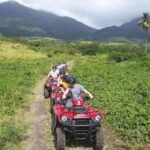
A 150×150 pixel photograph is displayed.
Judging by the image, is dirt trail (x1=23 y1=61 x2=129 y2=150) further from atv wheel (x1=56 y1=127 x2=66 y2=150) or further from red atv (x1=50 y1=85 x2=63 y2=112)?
red atv (x1=50 y1=85 x2=63 y2=112)

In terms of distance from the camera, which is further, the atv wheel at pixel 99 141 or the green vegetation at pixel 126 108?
the green vegetation at pixel 126 108

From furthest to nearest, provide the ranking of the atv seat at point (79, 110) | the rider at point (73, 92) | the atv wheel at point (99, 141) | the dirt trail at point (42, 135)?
the rider at point (73, 92) < the dirt trail at point (42, 135) < the atv seat at point (79, 110) < the atv wheel at point (99, 141)

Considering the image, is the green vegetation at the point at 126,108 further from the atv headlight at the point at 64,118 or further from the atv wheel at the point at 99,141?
the atv headlight at the point at 64,118

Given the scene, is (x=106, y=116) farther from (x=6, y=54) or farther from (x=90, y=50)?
(x=90, y=50)

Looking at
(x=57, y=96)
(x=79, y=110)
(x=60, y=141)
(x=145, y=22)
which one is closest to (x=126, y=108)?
(x=57, y=96)

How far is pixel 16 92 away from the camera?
2714 centimetres

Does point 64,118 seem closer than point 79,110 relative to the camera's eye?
Yes

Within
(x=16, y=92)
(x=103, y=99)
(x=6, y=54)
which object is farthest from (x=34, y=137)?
(x=6, y=54)

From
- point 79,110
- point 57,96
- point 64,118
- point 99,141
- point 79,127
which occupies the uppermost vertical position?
point 79,110

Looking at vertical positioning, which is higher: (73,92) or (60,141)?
(73,92)

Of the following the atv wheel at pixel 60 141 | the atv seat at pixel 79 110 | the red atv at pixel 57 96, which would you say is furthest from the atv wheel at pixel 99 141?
the red atv at pixel 57 96

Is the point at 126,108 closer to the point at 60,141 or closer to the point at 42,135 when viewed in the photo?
the point at 42,135

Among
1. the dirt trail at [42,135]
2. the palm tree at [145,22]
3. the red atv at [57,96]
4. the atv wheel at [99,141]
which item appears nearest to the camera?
the atv wheel at [99,141]

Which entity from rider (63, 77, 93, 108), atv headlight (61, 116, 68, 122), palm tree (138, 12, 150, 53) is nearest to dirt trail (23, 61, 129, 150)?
atv headlight (61, 116, 68, 122)
